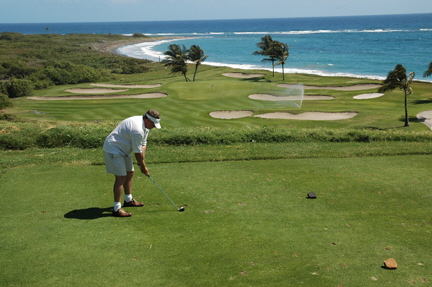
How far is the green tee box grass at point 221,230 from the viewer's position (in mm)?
6320

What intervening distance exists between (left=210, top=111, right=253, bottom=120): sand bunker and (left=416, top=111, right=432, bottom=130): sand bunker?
1263 centimetres

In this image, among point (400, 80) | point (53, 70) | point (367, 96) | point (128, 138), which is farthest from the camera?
point (53, 70)

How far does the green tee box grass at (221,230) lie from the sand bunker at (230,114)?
2012 cm

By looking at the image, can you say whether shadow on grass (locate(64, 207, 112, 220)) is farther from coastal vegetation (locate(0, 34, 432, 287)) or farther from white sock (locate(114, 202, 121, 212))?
white sock (locate(114, 202, 121, 212))

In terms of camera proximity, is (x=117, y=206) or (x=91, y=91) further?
(x=91, y=91)

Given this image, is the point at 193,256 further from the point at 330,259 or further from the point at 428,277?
the point at 428,277

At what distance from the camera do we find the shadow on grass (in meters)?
8.58

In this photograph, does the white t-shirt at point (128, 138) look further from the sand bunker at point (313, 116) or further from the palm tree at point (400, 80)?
the palm tree at point (400, 80)

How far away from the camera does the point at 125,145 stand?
8648 millimetres

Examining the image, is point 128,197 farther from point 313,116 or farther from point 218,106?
point 218,106

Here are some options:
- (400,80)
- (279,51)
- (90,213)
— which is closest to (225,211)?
(90,213)

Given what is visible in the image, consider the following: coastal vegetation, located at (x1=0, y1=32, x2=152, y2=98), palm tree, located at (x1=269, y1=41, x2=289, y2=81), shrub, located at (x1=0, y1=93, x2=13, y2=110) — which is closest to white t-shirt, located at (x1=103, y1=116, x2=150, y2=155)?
shrub, located at (x1=0, y1=93, x2=13, y2=110)

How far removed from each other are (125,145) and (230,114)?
80.5ft

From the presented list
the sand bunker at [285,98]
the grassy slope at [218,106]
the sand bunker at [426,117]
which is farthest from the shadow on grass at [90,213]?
the sand bunker at [285,98]
